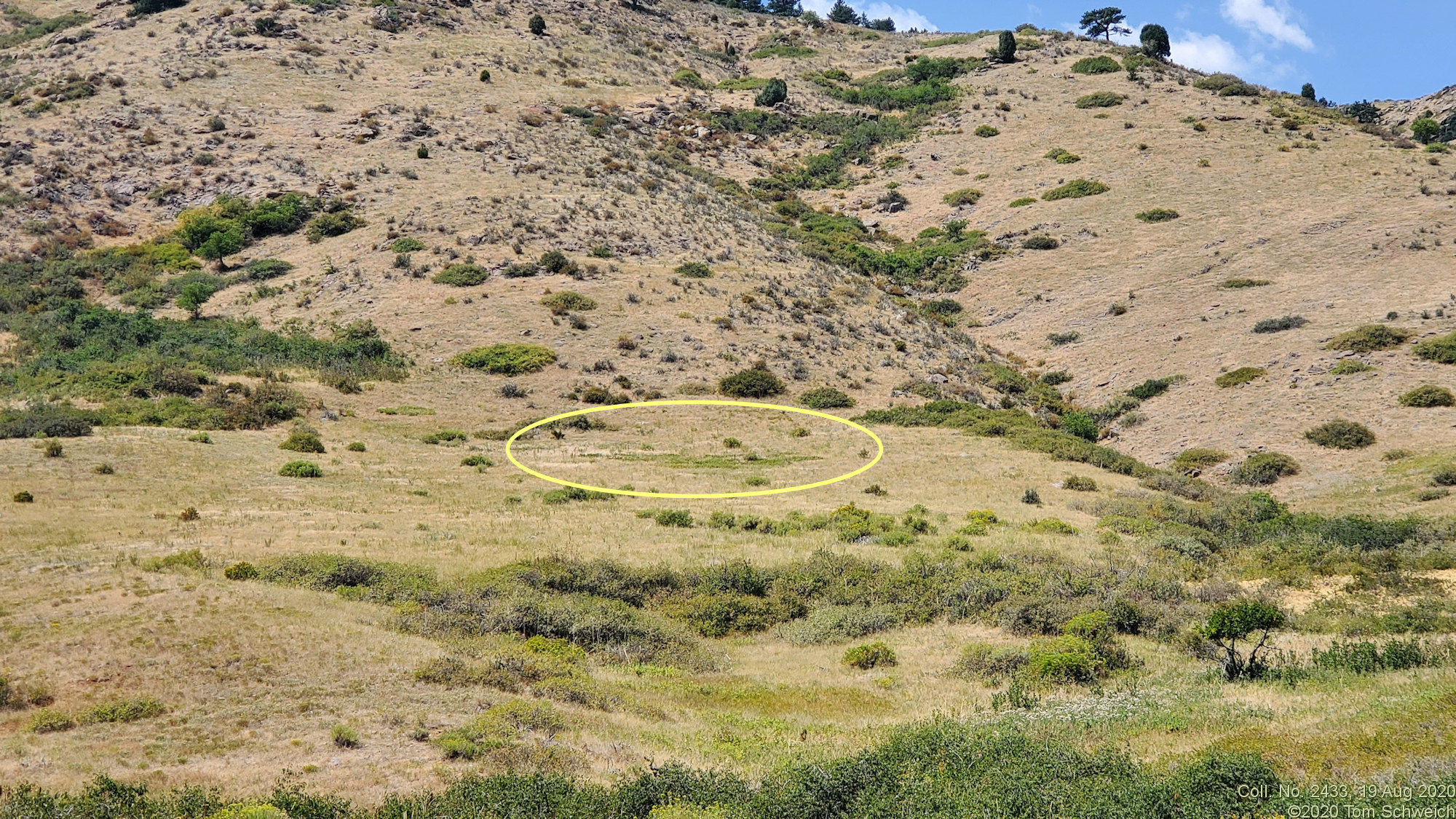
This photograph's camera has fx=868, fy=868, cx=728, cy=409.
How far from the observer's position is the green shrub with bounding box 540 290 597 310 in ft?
173

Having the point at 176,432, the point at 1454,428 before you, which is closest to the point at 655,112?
the point at 176,432

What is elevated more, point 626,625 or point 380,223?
point 380,223

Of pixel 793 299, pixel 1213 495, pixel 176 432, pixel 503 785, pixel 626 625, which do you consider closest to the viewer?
pixel 503 785

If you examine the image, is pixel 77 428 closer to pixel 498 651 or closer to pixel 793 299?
pixel 498 651

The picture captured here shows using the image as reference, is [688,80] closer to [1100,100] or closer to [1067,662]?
[1100,100]

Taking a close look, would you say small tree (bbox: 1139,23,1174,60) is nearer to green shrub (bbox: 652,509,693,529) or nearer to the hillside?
the hillside

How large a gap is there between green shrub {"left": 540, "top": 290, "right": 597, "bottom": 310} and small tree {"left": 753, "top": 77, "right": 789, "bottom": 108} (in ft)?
179

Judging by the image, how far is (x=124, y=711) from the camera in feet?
43.0

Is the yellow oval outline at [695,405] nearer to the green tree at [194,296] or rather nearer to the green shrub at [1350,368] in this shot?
the green tree at [194,296]

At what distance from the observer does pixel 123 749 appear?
1221 cm

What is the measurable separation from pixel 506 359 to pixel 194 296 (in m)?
20.4

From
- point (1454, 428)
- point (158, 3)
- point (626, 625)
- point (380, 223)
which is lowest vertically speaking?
→ point (626, 625)

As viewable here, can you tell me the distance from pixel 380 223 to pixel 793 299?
2848cm

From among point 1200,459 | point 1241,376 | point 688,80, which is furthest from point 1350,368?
point 688,80
